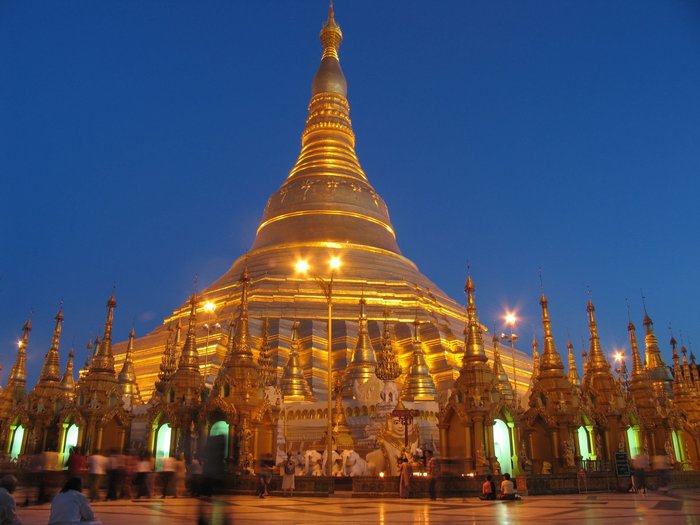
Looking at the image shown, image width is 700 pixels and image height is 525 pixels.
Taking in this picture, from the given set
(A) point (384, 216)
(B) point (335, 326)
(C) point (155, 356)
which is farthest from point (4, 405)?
(A) point (384, 216)

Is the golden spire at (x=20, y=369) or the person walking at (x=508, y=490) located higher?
the golden spire at (x=20, y=369)

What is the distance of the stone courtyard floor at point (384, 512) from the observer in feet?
30.1

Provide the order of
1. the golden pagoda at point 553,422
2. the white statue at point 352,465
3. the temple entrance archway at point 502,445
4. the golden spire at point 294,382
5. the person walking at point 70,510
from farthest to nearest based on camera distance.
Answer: the golden spire at point 294,382 → the golden pagoda at point 553,422 → the white statue at point 352,465 → the temple entrance archway at point 502,445 → the person walking at point 70,510

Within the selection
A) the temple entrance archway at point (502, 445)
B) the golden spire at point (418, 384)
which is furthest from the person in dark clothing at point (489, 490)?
the golden spire at point (418, 384)

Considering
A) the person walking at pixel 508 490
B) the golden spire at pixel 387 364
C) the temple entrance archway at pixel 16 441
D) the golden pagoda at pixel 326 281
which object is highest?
the golden pagoda at pixel 326 281

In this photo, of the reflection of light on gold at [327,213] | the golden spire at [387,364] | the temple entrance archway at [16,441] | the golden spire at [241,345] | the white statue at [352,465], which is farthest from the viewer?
the reflection of light on gold at [327,213]

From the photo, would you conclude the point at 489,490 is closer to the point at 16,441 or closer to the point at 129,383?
the point at 16,441

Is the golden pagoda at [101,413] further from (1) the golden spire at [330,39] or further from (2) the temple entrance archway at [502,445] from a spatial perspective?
(1) the golden spire at [330,39]

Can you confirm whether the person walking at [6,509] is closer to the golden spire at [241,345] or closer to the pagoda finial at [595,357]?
the golden spire at [241,345]

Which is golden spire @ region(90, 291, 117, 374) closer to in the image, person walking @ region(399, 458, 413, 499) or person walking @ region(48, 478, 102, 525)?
person walking @ region(399, 458, 413, 499)

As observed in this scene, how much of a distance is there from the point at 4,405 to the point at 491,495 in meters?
22.9

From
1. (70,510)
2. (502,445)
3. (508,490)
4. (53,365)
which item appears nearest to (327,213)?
(53,365)

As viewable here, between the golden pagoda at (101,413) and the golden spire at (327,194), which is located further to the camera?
the golden spire at (327,194)

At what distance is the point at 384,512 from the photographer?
11.2 meters
